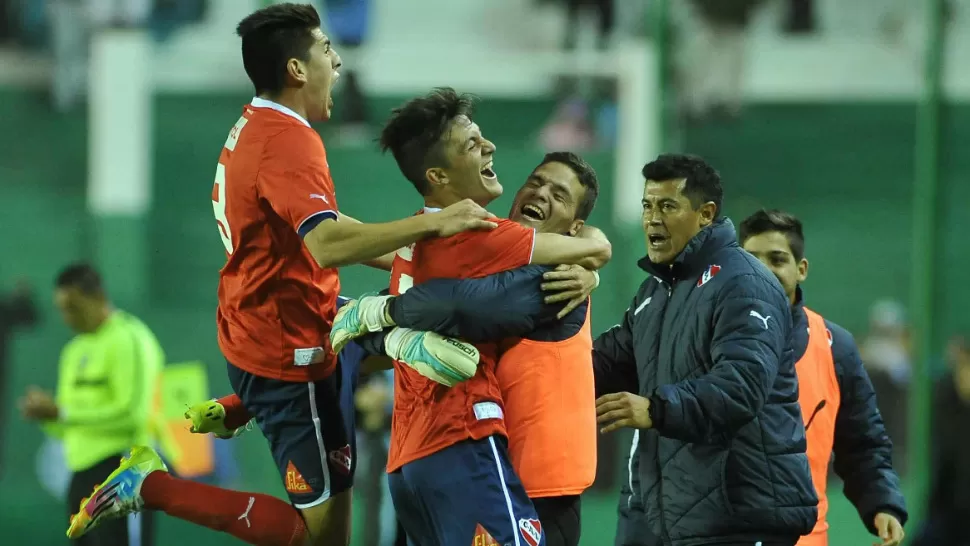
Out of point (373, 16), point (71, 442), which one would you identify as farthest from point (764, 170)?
point (71, 442)

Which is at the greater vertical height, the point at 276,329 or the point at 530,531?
the point at 276,329

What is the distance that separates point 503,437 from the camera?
136 inches

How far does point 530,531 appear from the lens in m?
3.38

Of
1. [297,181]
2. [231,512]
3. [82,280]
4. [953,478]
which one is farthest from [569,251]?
[953,478]

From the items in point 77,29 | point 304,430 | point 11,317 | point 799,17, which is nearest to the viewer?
point 304,430

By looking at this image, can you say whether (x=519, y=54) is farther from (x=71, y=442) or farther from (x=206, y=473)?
(x=71, y=442)

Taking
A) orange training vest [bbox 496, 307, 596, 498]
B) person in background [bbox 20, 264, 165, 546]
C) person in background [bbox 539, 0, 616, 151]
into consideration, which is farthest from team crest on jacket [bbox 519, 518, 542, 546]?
person in background [bbox 539, 0, 616, 151]

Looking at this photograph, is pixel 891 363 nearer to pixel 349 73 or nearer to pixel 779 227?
pixel 349 73

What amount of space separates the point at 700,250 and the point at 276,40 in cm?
142

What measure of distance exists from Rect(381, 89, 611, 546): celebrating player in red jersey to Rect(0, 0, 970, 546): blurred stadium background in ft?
16.5

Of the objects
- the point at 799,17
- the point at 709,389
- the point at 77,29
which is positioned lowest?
the point at 709,389

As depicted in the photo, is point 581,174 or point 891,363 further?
point 891,363

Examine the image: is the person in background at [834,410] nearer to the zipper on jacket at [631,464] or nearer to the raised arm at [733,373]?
the zipper on jacket at [631,464]

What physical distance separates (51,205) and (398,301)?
676 centimetres
